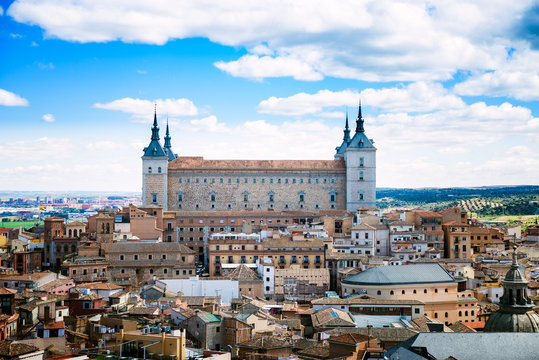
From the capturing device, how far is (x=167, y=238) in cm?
7819

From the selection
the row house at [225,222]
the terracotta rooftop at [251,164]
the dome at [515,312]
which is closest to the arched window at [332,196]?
the terracotta rooftop at [251,164]

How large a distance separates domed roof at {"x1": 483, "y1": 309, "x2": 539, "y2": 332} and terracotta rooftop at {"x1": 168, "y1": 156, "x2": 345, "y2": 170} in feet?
220

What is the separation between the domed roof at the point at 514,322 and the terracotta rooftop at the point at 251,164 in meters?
67.0

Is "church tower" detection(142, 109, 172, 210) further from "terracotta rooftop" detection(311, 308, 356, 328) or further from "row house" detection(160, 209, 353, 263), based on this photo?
"terracotta rooftop" detection(311, 308, 356, 328)

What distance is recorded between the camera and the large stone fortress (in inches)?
3826

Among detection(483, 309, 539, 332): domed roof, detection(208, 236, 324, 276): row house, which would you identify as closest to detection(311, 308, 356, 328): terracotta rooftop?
detection(483, 309, 539, 332): domed roof

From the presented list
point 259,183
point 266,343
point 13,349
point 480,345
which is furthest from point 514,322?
point 259,183

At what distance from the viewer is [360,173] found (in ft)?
325

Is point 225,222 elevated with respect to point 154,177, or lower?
lower

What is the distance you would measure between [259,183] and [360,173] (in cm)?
1243

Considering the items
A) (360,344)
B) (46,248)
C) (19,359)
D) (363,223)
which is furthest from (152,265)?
(19,359)

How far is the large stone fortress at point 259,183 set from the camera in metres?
97.2

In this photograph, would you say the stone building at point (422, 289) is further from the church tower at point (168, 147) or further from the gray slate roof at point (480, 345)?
the church tower at point (168, 147)

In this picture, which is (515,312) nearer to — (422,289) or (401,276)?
(422,289)
